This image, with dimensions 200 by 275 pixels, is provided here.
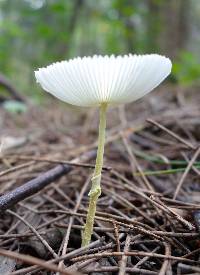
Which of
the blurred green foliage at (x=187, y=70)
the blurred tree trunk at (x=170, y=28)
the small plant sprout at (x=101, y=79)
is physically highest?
the blurred tree trunk at (x=170, y=28)

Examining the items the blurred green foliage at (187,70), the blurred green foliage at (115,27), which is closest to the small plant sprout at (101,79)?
the blurred green foliage at (115,27)

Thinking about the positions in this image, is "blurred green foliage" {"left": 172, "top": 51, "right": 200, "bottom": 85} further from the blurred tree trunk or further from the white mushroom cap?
the white mushroom cap

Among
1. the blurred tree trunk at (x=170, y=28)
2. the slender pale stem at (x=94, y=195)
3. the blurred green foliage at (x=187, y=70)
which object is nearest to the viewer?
the slender pale stem at (x=94, y=195)

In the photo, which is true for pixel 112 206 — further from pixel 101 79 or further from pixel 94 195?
pixel 101 79

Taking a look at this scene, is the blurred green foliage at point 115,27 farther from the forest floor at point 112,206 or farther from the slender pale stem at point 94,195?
the slender pale stem at point 94,195

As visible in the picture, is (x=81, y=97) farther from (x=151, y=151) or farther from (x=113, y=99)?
(x=151, y=151)

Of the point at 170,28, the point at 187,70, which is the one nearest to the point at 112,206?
the point at 187,70
